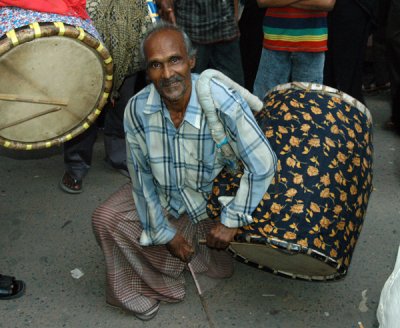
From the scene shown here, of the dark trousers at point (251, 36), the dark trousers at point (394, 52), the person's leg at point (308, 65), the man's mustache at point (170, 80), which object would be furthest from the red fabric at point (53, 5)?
the dark trousers at point (394, 52)

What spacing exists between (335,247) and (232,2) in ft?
6.08

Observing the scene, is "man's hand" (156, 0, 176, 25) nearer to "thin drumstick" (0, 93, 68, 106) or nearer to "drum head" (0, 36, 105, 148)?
"drum head" (0, 36, 105, 148)

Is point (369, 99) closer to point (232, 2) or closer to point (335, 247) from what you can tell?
point (232, 2)

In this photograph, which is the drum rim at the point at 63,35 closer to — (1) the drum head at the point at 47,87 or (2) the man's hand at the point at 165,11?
(1) the drum head at the point at 47,87

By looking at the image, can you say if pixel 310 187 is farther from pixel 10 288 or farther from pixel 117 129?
pixel 117 129

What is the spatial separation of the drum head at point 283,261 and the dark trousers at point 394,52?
206 centimetres

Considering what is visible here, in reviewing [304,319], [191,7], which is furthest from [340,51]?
[304,319]

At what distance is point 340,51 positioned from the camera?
13.7 feet

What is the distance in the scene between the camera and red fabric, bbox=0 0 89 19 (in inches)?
93.5

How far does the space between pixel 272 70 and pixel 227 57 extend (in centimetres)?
29

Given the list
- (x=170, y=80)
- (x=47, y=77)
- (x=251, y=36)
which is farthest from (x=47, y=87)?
(x=251, y=36)

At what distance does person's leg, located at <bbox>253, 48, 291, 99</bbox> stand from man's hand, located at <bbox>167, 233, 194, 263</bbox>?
58.5 inches

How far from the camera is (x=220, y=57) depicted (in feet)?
12.4

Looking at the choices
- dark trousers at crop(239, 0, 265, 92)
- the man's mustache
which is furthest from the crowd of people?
dark trousers at crop(239, 0, 265, 92)
